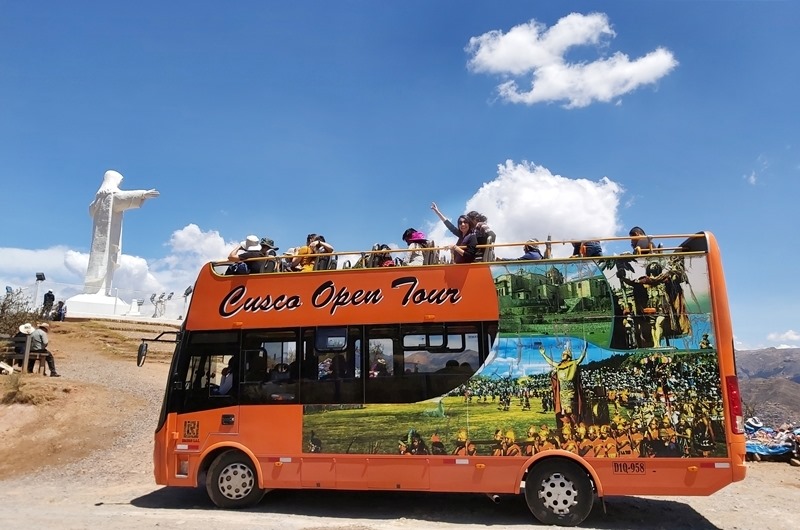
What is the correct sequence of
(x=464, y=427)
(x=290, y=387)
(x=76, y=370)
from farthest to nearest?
(x=76, y=370), (x=290, y=387), (x=464, y=427)

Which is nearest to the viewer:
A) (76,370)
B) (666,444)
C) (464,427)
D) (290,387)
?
(666,444)

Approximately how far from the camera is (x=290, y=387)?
8.19 m

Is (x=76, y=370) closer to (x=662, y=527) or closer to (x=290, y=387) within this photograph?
(x=290, y=387)

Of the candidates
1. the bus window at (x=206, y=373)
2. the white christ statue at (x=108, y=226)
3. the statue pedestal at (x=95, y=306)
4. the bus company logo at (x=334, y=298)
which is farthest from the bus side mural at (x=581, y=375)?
the white christ statue at (x=108, y=226)

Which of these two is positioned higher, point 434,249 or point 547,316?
point 434,249

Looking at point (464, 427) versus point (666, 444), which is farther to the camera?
point (464, 427)

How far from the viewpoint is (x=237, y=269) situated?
8.83 meters

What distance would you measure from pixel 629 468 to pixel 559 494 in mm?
991

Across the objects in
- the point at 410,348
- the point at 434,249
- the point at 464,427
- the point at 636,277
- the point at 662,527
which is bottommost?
the point at 662,527

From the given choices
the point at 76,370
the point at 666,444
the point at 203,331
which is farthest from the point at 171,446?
the point at 76,370

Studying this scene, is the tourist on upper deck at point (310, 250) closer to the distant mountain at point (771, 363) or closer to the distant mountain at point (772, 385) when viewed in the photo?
the distant mountain at point (772, 385)

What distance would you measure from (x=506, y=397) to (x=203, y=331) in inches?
191

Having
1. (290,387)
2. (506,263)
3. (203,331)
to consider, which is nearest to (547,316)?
(506,263)

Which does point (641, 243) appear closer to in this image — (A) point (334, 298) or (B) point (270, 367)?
(A) point (334, 298)
